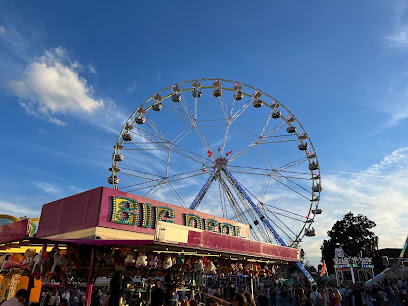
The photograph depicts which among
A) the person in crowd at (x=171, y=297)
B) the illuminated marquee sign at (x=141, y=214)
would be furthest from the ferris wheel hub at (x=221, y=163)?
the person in crowd at (x=171, y=297)

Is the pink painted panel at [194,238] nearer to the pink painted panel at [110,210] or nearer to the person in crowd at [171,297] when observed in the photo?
the person in crowd at [171,297]

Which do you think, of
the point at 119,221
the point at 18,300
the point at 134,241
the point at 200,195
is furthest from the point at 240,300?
the point at 200,195

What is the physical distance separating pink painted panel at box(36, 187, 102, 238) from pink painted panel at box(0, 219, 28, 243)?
9.09 feet

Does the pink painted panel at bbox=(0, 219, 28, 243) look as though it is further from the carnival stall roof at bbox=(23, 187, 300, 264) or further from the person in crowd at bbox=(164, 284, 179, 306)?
the person in crowd at bbox=(164, 284, 179, 306)

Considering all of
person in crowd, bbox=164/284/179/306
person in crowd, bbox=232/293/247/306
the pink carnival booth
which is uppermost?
the pink carnival booth

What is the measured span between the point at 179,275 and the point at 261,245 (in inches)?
123

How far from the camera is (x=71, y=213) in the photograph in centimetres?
1274

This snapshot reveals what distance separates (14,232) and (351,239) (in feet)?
182

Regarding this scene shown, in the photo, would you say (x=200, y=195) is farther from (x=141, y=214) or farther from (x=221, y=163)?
(x=141, y=214)

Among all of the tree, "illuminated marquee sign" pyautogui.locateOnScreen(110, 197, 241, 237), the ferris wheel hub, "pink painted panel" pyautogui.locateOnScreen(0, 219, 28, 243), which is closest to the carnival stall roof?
"illuminated marquee sign" pyautogui.locateOnScreen(110, 197, 241, 237)

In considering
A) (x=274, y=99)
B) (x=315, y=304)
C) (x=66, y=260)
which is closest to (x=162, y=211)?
(x=66, y=260)

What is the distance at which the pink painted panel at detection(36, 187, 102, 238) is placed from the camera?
1193cm

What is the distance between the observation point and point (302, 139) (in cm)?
2398

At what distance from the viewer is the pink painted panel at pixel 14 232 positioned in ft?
28.0
